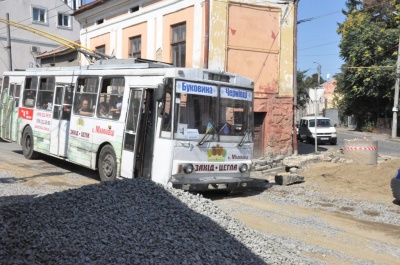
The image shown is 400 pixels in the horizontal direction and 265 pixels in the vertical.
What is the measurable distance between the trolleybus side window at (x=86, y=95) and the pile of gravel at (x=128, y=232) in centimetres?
561

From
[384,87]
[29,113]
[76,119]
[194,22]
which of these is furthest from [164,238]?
A: [384,87]

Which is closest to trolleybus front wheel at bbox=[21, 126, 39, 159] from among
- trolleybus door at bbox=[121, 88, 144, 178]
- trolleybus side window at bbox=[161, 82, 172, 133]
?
trolleybus door at bbox=[121, 88, 144, 178]

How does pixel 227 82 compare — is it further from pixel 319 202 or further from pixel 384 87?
pixel 384 87

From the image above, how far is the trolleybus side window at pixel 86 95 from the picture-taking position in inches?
444

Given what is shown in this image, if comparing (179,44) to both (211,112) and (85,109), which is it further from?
(211,112)

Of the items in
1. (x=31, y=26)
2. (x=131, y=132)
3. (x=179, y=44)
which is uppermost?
(x=31, y=26)

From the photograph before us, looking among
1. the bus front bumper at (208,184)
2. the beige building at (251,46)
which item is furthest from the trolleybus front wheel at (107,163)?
the beige building at (251,46)

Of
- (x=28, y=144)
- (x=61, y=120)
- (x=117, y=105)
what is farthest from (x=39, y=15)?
(x=117, y=105)

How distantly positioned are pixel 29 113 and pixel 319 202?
9.86m

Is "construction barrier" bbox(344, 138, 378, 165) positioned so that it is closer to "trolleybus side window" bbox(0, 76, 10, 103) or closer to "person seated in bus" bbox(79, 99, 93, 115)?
"person seated in bus" bbox(79, 99, 93, 115)

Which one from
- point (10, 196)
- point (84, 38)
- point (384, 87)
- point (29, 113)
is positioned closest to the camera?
point (10, 196)

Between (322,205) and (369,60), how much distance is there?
31528 mm

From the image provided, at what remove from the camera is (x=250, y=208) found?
8961 mm

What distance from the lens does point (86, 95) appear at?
1163cm
